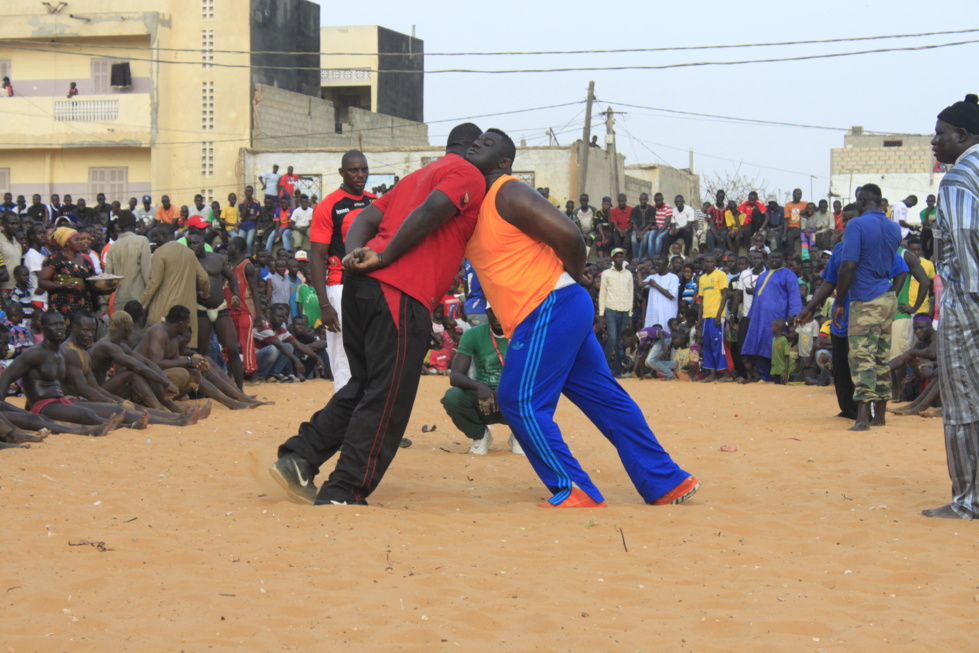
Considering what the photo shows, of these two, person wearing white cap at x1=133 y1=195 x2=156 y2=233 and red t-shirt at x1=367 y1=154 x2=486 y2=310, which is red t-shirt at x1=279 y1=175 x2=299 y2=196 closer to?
person wearing white cap at x1=133 y1=195 x2=156 y2=233

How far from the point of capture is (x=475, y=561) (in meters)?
4.30

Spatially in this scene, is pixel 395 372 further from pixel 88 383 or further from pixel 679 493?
pixel 88 383

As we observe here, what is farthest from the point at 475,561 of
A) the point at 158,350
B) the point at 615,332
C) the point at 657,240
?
the point at 657,240

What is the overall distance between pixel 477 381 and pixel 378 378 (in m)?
2.44

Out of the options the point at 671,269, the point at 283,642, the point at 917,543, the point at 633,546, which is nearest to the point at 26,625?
the point at 283,642

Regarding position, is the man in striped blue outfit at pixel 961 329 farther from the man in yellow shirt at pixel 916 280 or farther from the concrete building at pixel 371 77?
the concrete building at pixel 371 77

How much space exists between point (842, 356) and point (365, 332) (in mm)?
5539

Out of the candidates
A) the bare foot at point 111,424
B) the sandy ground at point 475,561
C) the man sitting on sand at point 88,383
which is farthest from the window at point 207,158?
the sandy ground at point 475,561

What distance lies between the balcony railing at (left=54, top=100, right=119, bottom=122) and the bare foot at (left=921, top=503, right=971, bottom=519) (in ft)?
101

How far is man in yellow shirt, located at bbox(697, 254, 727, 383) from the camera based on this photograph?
15.5 meters

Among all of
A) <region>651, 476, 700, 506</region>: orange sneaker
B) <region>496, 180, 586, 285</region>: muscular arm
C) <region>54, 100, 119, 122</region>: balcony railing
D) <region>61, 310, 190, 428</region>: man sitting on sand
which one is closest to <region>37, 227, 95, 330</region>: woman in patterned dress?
<region>61, 310, 190, 428</region>: man sitting on sand

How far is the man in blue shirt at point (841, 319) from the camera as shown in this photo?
8.64 m

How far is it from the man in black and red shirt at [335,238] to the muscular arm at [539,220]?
2083 mm

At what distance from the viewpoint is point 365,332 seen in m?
5.28
